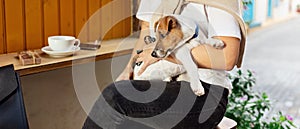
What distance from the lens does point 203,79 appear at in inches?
50.5

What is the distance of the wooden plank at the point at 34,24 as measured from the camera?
64.4 inches

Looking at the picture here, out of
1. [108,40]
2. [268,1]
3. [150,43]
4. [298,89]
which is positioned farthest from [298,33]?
[150,43]

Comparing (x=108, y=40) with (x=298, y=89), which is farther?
(x=298, y=89)

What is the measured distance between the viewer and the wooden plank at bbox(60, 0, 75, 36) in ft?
5.85

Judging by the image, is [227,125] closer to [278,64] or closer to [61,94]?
[61,94]

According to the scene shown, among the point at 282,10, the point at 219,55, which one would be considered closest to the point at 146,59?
the point at 219,55

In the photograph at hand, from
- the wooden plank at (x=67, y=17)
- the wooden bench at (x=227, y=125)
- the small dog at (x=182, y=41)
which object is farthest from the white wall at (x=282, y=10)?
the small dog at (x=182, y=41)

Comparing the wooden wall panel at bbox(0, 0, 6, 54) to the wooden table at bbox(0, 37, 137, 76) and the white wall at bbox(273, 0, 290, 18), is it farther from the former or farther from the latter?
the white wall at bbox(273, 0, 290, 18)

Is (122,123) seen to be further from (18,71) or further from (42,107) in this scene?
(42,107)

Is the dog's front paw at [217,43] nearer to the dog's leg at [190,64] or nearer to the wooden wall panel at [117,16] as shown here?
the dog's leg at [190,64]

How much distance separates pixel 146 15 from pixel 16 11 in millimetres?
576

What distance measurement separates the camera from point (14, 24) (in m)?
1.58

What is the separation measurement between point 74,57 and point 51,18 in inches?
10.2

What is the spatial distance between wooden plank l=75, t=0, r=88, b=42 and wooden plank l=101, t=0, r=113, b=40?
127 millimetres
